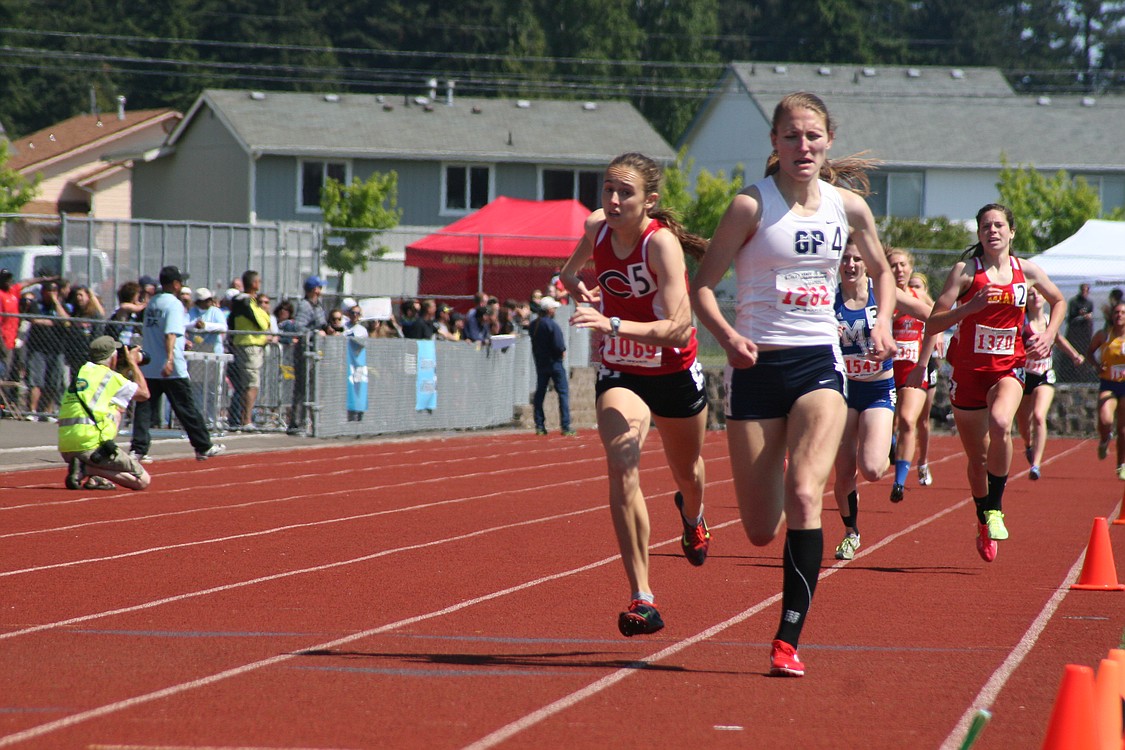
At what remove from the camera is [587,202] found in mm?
54844

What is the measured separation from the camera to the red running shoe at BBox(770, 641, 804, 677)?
20.0 feet

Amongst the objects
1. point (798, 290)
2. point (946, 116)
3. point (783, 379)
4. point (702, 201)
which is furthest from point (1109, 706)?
point (946, 116)

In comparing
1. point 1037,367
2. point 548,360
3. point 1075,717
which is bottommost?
point 1075,717

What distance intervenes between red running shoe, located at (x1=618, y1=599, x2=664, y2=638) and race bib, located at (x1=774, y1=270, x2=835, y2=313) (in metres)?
1.34

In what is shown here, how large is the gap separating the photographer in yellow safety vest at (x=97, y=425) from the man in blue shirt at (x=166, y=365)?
1734 mm

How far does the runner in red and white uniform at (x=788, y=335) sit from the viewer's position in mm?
6223

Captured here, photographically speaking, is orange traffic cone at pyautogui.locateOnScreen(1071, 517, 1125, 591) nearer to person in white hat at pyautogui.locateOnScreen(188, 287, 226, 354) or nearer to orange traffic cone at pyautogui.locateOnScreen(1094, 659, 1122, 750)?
orange traffic cone at pyautogui.locateOnScreen(1094, 659, 1122, 750)

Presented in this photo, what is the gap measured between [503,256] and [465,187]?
2376cm

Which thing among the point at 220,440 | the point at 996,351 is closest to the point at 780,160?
the point at 996,351

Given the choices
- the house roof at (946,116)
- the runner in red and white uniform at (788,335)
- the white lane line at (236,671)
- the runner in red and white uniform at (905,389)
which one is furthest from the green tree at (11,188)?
the runner in red and white uniform at (788,335)

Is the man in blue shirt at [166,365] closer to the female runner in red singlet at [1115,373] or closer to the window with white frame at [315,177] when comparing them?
the female runner in red singlet at [1115,373]

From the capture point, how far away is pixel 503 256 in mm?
30328

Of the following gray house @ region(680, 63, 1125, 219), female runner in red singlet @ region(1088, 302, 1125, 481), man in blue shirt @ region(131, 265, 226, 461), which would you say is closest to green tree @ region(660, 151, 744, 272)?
gray house @ region(680, 63, 1125, 219)

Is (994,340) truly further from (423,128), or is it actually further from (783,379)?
(423,128)
